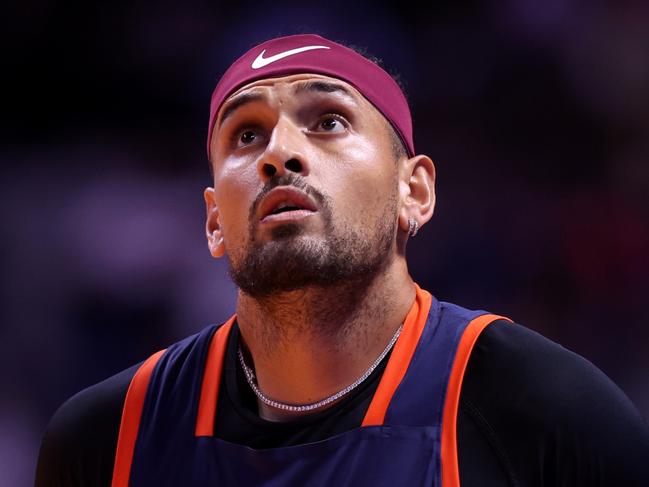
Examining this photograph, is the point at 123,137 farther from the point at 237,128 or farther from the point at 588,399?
the point at 588,399

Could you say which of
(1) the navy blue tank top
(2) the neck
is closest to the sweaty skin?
(2) the neck

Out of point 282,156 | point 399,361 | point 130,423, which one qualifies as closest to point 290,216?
point 282,156

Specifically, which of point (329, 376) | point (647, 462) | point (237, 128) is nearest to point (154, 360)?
point (329, 376)

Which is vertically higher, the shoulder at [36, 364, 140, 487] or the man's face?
the man's face

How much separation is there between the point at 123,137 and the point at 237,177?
7.09 feet

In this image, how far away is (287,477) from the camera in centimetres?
165

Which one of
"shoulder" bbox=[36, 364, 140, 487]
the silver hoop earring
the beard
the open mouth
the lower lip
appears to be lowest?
"shoulder" bbox=[36, 364, 140, 487]

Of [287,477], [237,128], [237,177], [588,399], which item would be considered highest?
[237,128]

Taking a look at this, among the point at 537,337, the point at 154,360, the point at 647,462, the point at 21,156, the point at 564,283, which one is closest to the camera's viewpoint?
the point at 647,462

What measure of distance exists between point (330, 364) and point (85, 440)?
0.66 metres

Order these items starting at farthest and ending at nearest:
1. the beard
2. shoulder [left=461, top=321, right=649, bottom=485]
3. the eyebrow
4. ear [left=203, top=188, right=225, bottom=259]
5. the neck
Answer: ear [left=203, top=188, right=225, bottom=259]
the eyebrow
the neck
the beard
shoulder [left=461, top=321, right=649, bottom=485]

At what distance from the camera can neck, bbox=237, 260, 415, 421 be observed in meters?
1.79

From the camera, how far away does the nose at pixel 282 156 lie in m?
1.76

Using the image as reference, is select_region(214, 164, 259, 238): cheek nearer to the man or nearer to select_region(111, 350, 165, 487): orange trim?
the man
